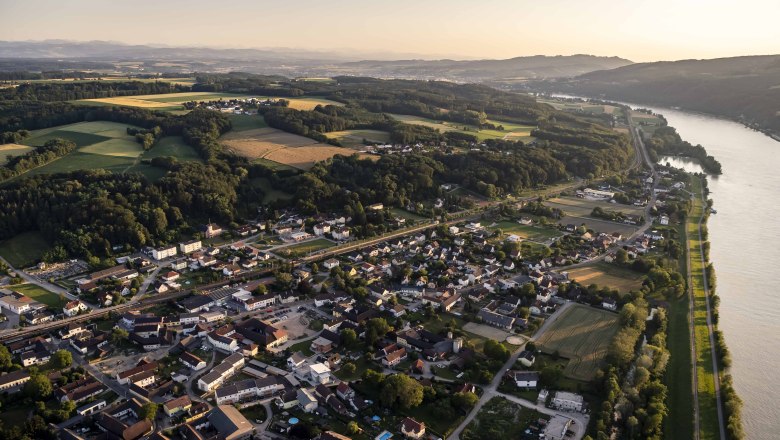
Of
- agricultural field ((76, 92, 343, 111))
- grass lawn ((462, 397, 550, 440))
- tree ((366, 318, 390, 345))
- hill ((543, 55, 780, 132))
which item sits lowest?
grass lawn ((462, 397, 550, 440))

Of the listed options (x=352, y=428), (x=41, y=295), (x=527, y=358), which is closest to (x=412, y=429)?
(x=352, y=428)

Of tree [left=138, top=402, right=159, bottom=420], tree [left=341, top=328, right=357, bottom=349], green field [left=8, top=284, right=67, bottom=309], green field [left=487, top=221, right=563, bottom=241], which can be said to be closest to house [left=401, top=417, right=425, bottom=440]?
tree [left=341, top=328, right=357, bottom=349]

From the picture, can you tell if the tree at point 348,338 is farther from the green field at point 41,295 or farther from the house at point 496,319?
the green field at point 41,295

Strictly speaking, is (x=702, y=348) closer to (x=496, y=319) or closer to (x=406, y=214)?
(x=496, y=319)

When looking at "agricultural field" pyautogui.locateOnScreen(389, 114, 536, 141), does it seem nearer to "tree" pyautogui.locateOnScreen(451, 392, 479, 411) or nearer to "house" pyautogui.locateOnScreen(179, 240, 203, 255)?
"house" pyautogui.locateOnScreen(179, 240, 203, 255)

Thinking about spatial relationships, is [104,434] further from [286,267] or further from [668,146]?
[668,146]

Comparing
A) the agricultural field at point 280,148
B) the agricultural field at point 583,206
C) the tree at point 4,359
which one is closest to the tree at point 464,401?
the tree at point 4,359
